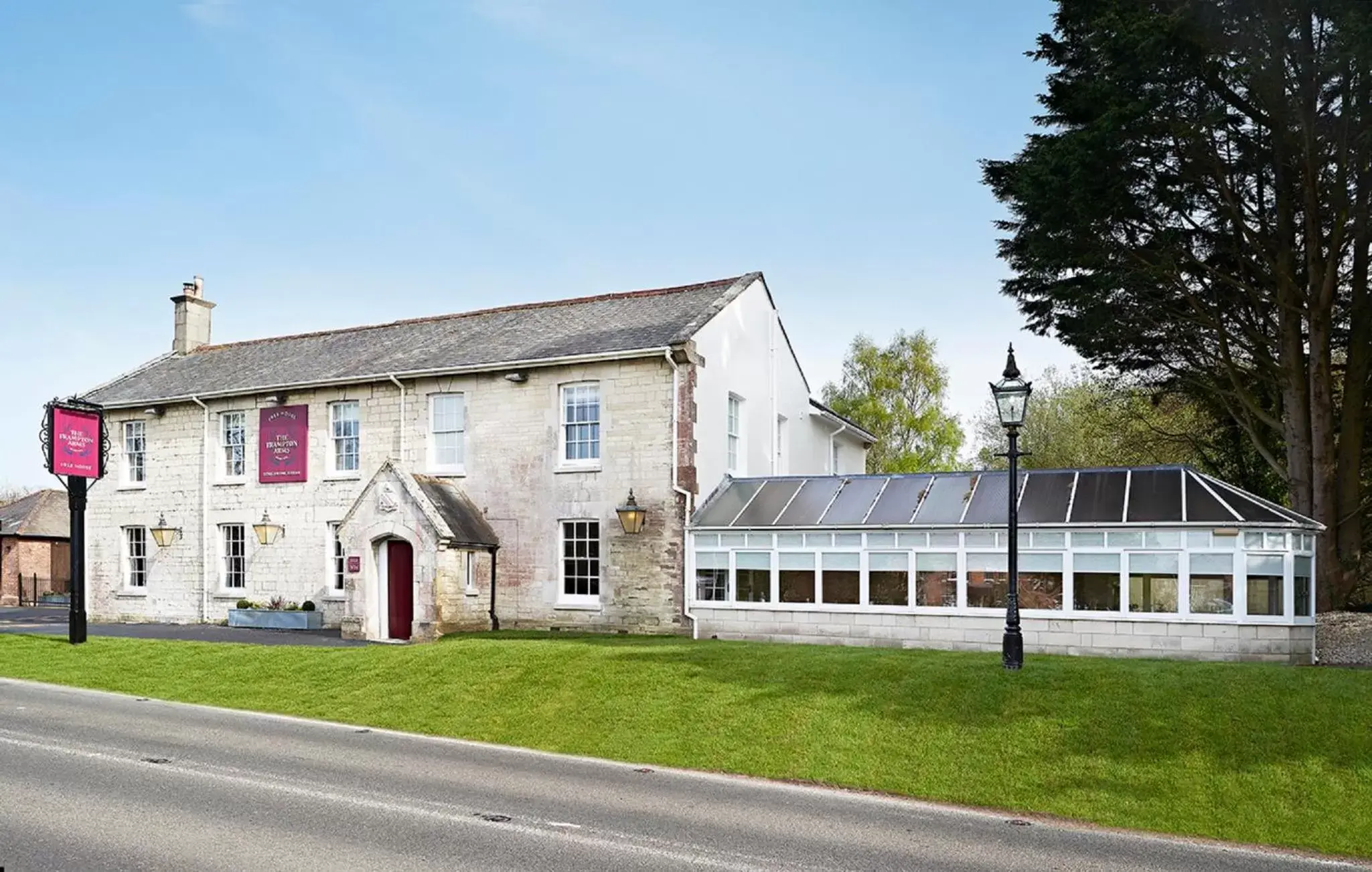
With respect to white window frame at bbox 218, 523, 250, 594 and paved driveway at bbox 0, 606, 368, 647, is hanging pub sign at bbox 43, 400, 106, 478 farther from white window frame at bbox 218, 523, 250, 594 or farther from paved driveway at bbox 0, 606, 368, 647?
white window frame at bbox 218, 523, 250, 594

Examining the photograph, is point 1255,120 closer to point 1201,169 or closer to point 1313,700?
point 1201,169

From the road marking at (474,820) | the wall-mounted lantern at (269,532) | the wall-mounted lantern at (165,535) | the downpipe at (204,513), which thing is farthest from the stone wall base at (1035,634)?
the wall-mounted lantern at (165,535)

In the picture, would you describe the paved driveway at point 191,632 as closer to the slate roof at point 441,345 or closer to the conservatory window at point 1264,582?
the slate roof at point 441,345

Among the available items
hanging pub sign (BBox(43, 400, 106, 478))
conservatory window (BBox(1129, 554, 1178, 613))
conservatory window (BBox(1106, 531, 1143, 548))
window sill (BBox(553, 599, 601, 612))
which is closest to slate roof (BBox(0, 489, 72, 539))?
hanging pub sign (BBox(43, 400, 106, 478))

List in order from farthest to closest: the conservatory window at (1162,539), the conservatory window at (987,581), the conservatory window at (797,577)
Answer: the conservatory window at (797,577)
the conservatory window at (987,581)
the conservatory window at (1162,539)

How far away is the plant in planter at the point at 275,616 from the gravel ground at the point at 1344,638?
23.0 metres

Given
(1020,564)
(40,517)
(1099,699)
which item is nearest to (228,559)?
(40,517)

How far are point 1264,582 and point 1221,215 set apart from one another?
31.3 feet

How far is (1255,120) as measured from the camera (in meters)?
Result: 22.7

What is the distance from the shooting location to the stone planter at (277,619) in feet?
91.1

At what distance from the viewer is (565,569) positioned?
1003 inches

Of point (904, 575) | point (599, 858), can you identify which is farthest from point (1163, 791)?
point (904, 575)

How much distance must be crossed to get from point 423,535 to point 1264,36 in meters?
20.4

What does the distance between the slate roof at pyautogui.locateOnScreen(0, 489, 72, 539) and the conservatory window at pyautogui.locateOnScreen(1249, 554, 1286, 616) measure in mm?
43155
